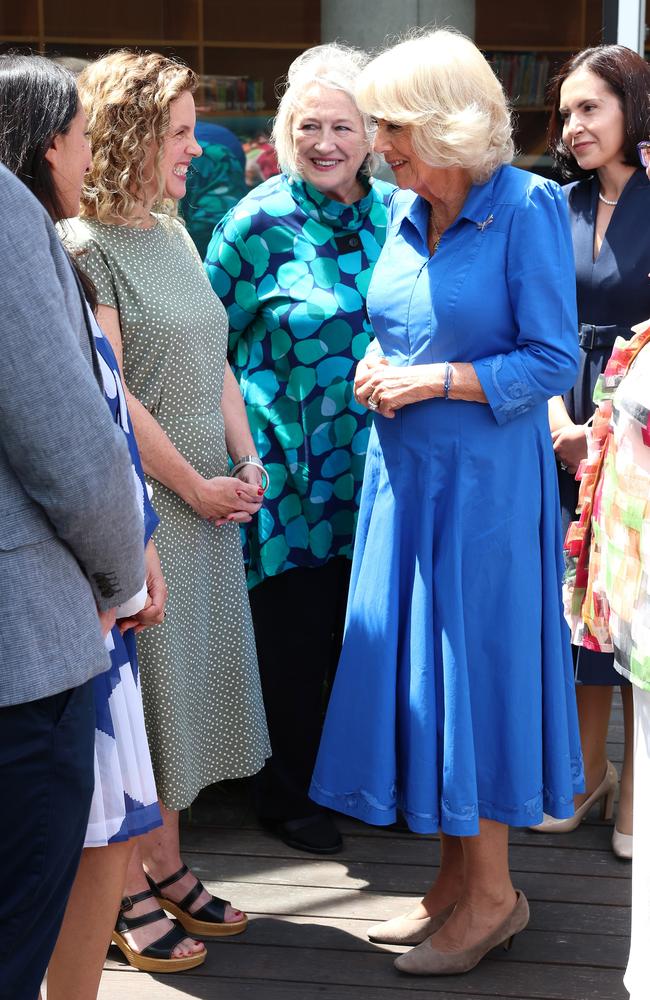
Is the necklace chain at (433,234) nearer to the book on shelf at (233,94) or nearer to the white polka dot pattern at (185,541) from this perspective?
the white polka dot pattern at (185,541)

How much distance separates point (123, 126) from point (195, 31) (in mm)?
2633

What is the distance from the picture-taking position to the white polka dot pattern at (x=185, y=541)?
2.55 meters

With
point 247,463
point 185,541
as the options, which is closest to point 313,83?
point 247,463

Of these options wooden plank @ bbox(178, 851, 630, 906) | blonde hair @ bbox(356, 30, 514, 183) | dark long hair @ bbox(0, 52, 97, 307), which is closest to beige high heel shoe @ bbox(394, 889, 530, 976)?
wooden plank @ bbox(178, 851, 630, 906)

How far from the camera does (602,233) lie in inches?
123

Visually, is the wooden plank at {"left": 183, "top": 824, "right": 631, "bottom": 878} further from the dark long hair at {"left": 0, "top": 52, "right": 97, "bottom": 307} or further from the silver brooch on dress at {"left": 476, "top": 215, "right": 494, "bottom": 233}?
the dark long hair at {"left": 0, "top": 52, "right": 97, "bottom": 307}

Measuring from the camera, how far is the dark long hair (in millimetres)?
1722

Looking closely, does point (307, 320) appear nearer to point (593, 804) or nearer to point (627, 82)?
point (627, 82)

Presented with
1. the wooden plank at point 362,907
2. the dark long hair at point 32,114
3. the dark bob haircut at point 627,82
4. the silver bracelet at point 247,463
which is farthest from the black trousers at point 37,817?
the dark bob haircut at point 627,82

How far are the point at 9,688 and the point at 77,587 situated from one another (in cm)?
16

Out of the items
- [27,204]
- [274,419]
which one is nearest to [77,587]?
[27,204]

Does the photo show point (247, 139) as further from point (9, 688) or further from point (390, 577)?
point (9, 688)

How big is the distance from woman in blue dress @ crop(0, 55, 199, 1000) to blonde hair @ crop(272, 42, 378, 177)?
1.29m

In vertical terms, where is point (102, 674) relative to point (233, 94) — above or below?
below
